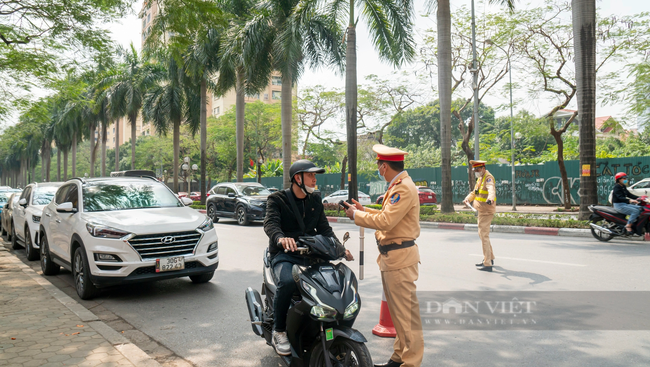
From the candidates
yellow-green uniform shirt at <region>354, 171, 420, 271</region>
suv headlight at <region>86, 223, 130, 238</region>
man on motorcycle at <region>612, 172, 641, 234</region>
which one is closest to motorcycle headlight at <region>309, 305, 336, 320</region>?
yellow-green uniform shirt at <region>354, 171, 420, 271</region>

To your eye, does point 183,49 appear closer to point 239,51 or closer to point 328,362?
point 328,362

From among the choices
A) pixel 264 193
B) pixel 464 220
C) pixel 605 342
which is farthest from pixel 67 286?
Answer: pixel 464 220

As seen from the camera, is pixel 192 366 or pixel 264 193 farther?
pixel 264 193

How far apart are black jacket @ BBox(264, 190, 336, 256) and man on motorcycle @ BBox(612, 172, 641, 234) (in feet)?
30.4

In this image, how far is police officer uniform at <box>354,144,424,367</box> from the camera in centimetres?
352

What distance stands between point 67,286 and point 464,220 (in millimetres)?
12439

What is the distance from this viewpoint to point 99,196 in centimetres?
723

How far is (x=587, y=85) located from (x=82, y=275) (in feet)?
45.7

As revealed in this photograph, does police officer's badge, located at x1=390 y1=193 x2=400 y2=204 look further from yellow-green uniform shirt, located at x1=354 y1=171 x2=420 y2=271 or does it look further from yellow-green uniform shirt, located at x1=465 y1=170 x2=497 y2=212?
yellow-green uniform shirt, located at x1=465 y1=170 x2=497 y2=212

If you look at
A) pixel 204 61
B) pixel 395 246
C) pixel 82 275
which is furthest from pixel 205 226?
pixel 204 61

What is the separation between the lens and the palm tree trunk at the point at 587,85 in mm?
13672

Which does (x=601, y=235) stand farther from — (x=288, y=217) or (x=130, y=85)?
(x=130, y=85)

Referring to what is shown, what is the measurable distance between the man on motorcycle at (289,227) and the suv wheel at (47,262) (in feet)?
19.6

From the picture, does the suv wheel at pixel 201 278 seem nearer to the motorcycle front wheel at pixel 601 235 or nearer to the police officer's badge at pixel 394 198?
the police officer's badge at pixel 394 198
